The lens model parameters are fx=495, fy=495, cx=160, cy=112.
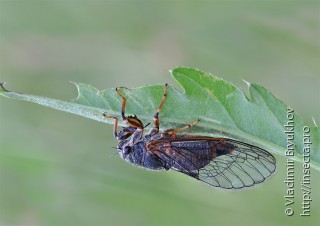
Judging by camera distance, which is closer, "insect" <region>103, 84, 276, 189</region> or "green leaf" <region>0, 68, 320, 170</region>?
"green leaf" <region>0, 68, 320, 170</region>

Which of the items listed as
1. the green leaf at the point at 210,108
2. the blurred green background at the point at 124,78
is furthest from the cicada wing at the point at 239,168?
the blurred green background at the point at 124,78

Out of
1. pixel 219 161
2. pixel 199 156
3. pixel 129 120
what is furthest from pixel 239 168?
pixel 129 120

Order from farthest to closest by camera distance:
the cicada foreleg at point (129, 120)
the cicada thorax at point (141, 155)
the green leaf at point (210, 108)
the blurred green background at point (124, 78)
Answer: the blurred green background at point (124, 78) < the cicada thorax at point (141, 155) < the cicada foreleg at point (129, 120) < the green leaf at point (210, 108)

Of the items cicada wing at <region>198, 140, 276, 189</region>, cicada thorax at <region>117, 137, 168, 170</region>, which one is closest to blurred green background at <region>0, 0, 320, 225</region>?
cicada wing at <region>198, 140, 276, 189</region>

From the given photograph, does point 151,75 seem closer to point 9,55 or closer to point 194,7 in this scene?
point 194,7

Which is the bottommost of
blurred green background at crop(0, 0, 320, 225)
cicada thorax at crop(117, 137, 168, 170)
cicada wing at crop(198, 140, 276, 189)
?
cicada wing at crop(198, 140, 276, 189)

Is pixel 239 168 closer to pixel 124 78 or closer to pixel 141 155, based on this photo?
pixel 141 155

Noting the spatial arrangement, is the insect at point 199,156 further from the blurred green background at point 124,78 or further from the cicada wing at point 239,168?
the blurred green background at point 124,78

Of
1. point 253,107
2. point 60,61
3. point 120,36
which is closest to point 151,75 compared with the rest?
point 120,36

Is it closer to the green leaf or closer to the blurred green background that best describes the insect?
the green leaf
